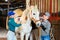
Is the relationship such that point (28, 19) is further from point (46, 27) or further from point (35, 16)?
point (46, 27)

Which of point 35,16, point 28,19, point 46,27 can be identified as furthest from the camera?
point 46,27

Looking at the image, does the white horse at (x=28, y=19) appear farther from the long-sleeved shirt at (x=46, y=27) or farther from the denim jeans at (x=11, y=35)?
the long-sleeved shirt at (x=46, y=27)

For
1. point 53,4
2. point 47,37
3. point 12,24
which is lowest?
point 47,37

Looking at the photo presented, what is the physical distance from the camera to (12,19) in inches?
135

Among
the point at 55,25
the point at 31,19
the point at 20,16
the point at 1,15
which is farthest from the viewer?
the point at 1,15

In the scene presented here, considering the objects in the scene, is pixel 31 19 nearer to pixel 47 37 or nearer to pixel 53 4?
pixel 47 37

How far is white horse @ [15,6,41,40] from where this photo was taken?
10.7 feet

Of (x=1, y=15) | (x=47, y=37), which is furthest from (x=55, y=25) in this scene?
(x=1, y=15)

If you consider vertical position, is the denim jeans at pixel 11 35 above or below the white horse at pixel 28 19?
below

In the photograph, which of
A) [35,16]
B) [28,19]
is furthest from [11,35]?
[35,16]

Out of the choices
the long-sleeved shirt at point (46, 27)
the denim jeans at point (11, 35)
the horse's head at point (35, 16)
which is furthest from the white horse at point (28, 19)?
the long-sleeved shirt at point (46, 27)

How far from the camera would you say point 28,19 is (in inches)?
133

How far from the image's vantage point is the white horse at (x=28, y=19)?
3262 millimetres

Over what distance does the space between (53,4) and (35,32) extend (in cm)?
113
